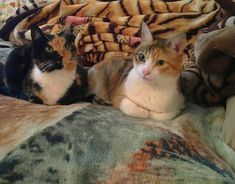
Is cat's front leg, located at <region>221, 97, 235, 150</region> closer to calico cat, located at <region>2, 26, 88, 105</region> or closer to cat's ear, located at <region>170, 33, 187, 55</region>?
cat's ear, located at <region>170, 33, 187, 55</region>

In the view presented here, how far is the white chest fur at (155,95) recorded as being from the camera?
107 centimetres

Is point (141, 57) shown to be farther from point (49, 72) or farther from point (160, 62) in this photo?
point (49, 72)

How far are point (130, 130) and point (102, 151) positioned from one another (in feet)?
0.40

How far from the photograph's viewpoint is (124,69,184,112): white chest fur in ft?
3.51

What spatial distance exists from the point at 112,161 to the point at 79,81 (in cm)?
47

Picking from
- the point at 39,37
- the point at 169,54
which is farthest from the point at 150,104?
the point at 39,37

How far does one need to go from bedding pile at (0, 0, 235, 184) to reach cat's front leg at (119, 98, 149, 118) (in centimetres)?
3

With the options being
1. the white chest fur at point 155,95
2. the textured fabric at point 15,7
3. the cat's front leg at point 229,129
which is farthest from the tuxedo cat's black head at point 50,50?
the textured fabric at point 15,7

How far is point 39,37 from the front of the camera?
107cm

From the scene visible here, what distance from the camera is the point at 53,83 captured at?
112 cm

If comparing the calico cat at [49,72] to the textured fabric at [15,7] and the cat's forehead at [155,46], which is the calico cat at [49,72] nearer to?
the cat's forehead at [155,46]

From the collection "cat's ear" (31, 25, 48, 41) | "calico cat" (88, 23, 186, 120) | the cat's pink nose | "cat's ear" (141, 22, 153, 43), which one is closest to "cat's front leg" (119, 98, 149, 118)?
"calico cat" (88, 23, 186, 120)

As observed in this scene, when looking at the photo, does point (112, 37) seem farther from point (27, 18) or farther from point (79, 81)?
point (27, 18)

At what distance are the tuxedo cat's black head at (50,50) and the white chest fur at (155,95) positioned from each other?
24 centimetres
